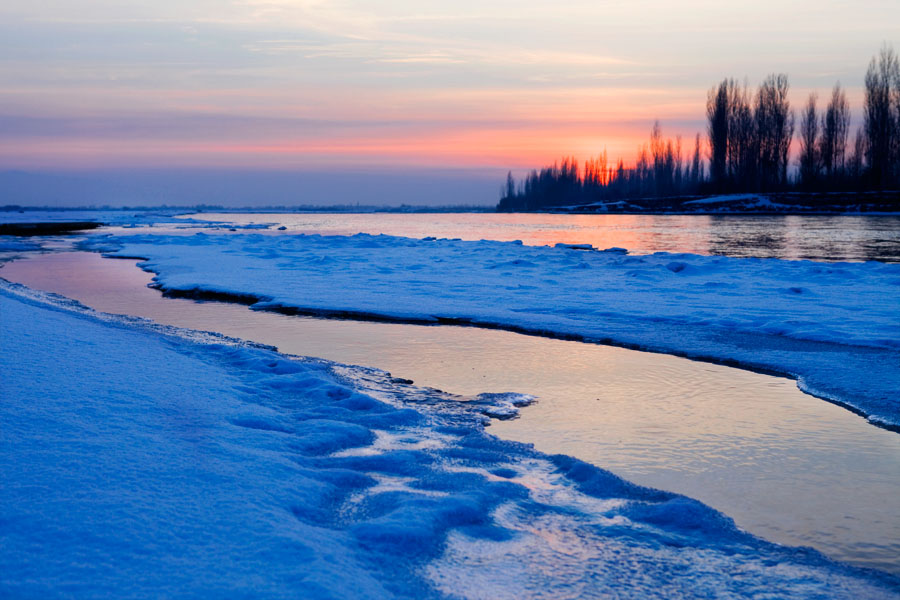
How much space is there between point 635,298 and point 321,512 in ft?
27.6

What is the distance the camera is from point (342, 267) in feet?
54.9

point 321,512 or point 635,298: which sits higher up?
point 635,298

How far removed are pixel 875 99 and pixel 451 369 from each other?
60487mm

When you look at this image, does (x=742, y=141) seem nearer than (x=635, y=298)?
No

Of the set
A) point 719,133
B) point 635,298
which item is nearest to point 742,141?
point 719,133

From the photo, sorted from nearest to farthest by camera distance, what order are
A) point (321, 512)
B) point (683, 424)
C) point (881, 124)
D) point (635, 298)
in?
1. point (321, 512)
2. point (683, 424)
3. point (635, 298)
4. point (881, 124)

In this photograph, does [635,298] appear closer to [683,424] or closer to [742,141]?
[683,424]

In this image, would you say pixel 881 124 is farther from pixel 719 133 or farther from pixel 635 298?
pixel 635 298

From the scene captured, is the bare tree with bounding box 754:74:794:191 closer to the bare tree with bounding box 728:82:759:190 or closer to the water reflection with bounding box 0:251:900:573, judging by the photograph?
the bare tree with bounding box 728:82:759:190

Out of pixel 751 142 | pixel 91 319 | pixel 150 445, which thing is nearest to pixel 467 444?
pixel 150 445

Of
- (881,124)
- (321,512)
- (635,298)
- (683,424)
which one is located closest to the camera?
(321,512)

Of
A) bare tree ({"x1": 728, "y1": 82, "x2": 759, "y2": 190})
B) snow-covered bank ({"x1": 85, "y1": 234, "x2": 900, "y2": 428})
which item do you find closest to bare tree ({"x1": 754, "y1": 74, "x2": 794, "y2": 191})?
bare tree ({"x1": 728, "y1": 82, "x2": 759, "y2": 190})

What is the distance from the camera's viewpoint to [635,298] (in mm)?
10633

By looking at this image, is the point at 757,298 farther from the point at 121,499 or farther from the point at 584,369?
the point at 121,499
